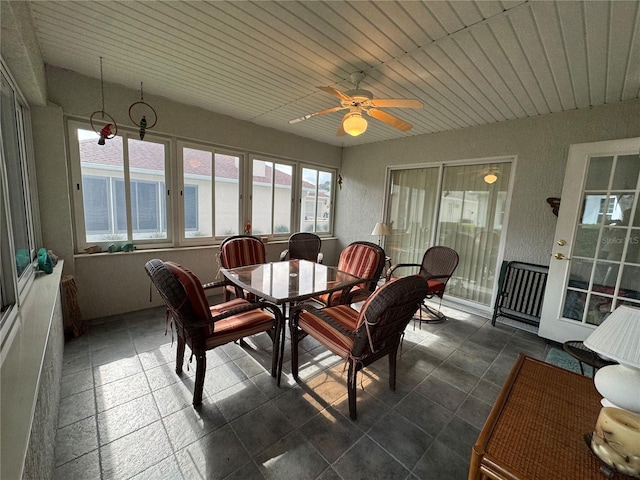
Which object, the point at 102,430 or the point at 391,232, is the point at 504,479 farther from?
the point at 391,232

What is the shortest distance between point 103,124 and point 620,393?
4.17m

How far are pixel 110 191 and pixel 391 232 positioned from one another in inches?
160

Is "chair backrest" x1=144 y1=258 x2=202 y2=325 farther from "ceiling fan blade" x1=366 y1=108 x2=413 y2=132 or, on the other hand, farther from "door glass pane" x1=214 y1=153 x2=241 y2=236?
"door glass pane" x1=214 y1=153 x2=241 y2=236

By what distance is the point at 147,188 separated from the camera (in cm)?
314

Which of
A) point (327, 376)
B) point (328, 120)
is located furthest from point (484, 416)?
point (328, 120)

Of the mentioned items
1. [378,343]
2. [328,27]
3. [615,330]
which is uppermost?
[328,27]

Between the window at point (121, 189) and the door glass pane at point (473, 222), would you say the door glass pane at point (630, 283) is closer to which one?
the door glass pane at point (473, 222)

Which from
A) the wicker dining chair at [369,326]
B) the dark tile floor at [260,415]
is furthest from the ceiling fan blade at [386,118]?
the dark tile floor at [260,415]

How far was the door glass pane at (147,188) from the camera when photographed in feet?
9.96

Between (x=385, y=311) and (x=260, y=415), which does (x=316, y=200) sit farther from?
(x=260, y=415)

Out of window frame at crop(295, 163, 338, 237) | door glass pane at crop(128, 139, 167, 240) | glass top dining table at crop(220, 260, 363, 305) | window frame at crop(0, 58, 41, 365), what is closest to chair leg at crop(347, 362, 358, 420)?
glass top dining table at crop(220, 260, 363, 305)

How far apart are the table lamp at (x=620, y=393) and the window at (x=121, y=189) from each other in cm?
387

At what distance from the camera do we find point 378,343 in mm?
1694

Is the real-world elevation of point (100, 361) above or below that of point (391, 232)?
below
